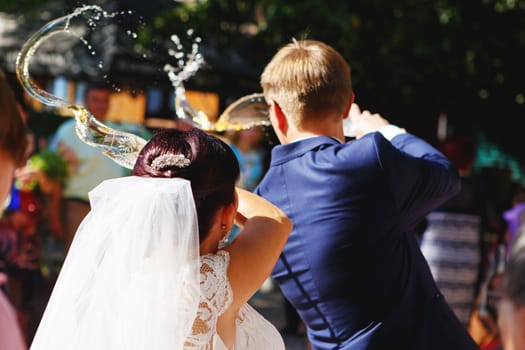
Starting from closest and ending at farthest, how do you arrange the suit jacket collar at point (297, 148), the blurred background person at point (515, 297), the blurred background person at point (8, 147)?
the blurred background person at point (515, 297), the blurred background person at point (8, 147), the suit jacket collar at point (297, 148)

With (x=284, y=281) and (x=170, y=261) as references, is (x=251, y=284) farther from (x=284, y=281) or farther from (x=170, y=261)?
(x=284, y=281)

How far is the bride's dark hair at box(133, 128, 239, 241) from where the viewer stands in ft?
6.45

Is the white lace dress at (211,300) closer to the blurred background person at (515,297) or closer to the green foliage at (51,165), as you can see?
the blurred background person at (515,297)

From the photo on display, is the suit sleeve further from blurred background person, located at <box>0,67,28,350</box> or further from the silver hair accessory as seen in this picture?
blurred background person, located at <box>0,67,28,350</box>

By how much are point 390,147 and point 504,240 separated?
3336 millimetres

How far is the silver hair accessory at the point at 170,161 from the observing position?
6.43 feet

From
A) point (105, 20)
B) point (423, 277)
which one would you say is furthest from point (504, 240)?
point (105, 20)

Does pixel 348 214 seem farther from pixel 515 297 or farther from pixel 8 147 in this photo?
pixel 515 297

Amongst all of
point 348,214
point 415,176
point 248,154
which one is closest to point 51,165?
point 248,154

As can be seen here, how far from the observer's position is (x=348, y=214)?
2.36 m

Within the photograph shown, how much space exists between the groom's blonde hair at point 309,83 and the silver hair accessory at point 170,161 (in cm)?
64

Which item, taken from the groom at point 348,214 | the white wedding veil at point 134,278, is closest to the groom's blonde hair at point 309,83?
the groom at point 348,214

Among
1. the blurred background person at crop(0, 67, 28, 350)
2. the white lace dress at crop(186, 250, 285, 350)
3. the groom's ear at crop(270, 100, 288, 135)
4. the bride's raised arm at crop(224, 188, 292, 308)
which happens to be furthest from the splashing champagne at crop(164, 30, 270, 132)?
the blurred background person at crop(0, 67, 28, 350)

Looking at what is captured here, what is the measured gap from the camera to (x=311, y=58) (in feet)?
8.13
